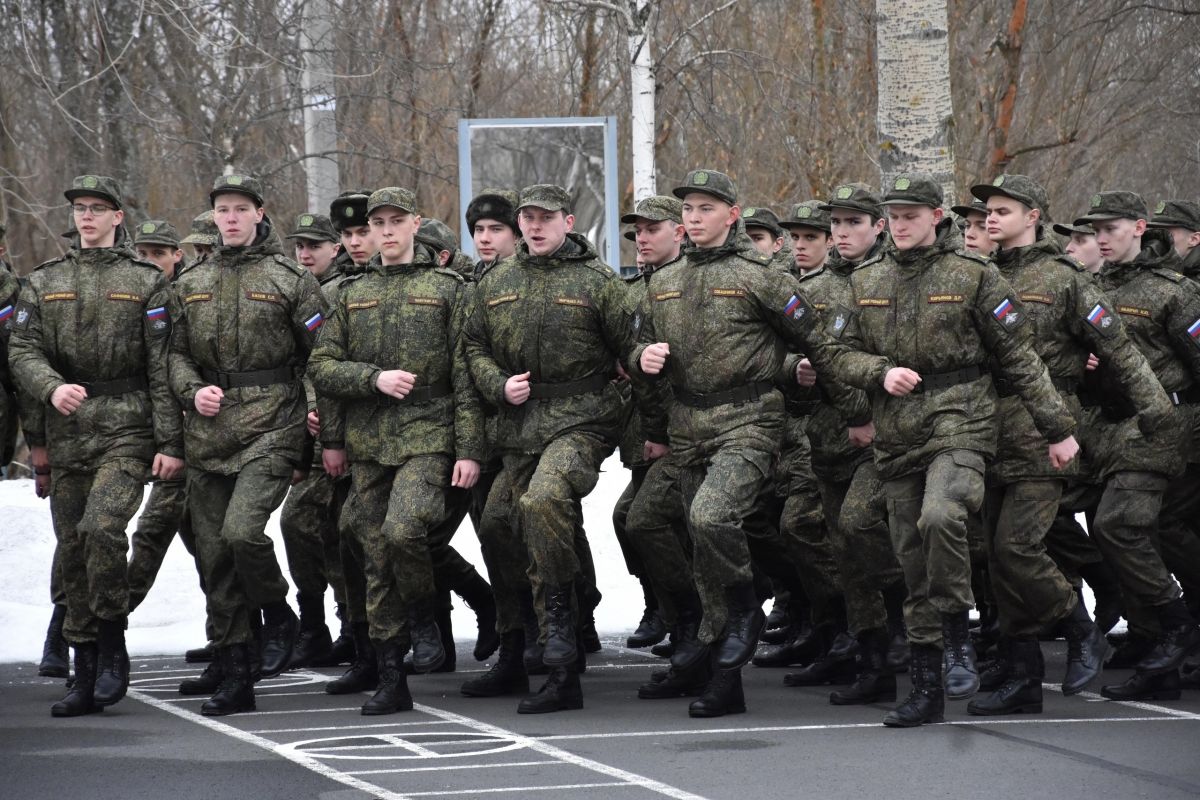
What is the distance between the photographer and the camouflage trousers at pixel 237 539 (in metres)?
8.44

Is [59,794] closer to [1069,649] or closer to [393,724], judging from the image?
Result: [393,724]

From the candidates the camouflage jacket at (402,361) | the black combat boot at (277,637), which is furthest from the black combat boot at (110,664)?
the camouflage jacket at (402,361)

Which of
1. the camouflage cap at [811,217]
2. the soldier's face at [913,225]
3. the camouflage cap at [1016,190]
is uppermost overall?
the camouflage cap at [811,217]

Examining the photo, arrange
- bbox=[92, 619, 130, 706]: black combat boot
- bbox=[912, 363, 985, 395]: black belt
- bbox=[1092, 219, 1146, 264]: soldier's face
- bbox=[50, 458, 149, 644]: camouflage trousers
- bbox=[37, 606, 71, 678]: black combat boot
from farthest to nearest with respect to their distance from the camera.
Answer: bbox=[37, 606, 71, 678]: black combat boot < bbox=[1092, 219, 1146, 264]: soldier's face < bbox=[92, 619, 130, 706]: black combat boot < bbox=[50, 458, 149, 644]: camouflage trousers < bbox=[912, 363, 985, 395]: black belt

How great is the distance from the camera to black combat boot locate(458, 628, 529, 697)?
898cm

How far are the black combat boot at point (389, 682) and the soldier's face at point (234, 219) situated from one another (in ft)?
6.68

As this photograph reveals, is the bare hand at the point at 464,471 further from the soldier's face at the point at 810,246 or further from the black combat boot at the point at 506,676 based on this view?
the soldier's face at the point at 810,246

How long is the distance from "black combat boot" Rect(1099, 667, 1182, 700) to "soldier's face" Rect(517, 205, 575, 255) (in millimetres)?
3377

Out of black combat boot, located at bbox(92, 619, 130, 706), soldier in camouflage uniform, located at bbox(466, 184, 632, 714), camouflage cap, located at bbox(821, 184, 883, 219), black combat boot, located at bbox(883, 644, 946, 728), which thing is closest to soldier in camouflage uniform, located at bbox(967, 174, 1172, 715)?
black combat boot, located at bbox(883, 644, 946, 728)

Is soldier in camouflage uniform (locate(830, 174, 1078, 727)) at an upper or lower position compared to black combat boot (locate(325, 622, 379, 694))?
upper

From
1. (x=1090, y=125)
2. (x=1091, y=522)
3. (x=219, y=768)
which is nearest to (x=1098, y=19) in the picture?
(x=1090, y=125)

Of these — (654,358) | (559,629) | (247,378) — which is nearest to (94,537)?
(247,378)

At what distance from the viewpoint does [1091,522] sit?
9.17m

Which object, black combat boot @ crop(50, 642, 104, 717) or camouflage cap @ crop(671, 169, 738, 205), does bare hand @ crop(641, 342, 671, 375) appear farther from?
black combat boot @ crop(50, 642, 104, 717)
